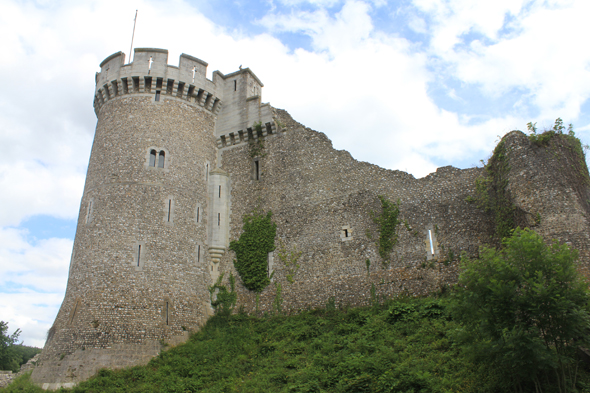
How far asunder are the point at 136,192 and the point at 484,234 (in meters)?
14.4

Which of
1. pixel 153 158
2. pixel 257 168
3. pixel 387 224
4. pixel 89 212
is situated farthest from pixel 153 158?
pixel 387 224

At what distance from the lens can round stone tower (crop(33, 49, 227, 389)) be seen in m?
17.3

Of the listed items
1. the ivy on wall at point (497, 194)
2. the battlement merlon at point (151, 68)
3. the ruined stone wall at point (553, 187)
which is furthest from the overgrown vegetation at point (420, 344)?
the battlement merlon at point (151, 68)

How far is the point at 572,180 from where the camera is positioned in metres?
15.8

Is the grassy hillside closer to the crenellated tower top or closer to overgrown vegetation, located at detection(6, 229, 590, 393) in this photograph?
overgrown vegetation, located at detection(6, 229, 590, 393)

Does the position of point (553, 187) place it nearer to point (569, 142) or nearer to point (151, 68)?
point (569, 142)

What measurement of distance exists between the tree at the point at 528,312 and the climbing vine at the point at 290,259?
1004cm

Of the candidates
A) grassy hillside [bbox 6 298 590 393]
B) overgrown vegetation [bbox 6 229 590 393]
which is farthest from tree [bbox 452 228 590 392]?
grassy hillside [bbox 6 298 590 393]

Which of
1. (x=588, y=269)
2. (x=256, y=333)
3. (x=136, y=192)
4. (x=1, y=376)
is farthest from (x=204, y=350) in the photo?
(x=588, y=269)

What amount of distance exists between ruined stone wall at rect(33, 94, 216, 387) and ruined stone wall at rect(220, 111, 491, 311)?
2.16 m

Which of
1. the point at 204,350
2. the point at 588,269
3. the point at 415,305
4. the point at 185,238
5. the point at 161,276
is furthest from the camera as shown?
the point at 185,238

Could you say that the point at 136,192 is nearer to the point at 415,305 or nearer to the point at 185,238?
the point at 185,238

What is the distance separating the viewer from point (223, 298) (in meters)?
20.4

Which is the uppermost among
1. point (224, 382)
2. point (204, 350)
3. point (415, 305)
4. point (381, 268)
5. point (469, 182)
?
point (469, 182)
